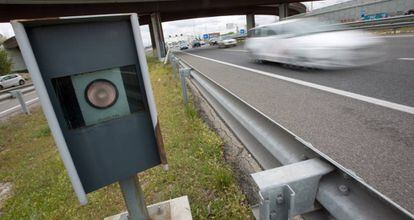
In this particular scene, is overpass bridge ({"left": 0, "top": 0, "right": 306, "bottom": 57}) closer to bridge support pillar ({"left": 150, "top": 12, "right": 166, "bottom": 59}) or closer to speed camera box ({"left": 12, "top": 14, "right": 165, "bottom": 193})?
bridge support pillar ({"left": 150, "top": 12, "right": 166, "bottom": 59})

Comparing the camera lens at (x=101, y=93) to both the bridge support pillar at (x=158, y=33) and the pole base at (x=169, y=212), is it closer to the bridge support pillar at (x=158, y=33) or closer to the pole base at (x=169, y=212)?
the pole base at (x=169, y=212)

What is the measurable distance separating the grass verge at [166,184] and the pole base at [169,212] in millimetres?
227

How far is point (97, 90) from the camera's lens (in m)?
1.54

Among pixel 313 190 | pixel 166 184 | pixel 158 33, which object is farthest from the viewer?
pixel 158 33

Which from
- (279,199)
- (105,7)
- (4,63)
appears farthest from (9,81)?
(279,199)

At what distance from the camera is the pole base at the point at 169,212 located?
2.21m

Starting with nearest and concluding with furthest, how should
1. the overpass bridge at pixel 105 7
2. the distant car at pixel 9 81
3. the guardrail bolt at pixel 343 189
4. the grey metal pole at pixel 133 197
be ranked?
the guardrail bolt at pixel 343 189, the grey metal pole at pixel 133 197, the overpass bridge at pixel 105 7, the distant car at pixel 9 81

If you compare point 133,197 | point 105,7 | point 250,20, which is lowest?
point 133,197

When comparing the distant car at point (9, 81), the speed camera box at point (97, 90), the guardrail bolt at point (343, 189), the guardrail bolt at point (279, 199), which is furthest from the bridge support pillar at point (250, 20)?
the guardrail bolt at point (279, 199)

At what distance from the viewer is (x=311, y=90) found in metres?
5.66

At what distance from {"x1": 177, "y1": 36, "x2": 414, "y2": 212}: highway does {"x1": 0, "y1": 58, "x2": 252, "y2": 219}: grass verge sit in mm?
1269

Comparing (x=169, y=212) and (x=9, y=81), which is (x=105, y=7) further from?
(x=169, y=212)

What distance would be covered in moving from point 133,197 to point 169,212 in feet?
1.82

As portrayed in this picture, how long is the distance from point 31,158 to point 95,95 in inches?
220
